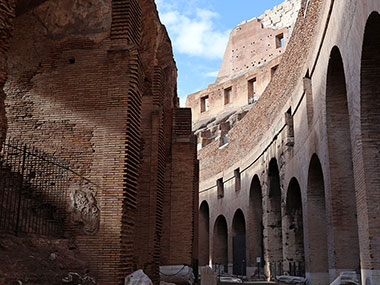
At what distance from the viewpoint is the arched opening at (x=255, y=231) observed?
21828 millimetres

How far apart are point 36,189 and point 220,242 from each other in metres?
22.8

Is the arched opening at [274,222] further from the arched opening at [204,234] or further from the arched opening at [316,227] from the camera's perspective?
the arched opening at [204,234]

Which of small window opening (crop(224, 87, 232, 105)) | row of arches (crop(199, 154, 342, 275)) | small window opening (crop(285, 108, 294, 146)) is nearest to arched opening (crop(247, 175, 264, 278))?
row of arches (crop(199, 154, 342, 275))

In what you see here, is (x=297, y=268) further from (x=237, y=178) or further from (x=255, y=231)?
(x=237, y=178)

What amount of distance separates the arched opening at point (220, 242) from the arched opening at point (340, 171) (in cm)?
1860

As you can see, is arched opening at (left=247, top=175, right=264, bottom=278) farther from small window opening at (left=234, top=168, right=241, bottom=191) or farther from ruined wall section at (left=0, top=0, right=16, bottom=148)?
ruined wall section at (left=0, top=0, right=16, bottom=148)

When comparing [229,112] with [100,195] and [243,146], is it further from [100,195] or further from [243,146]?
[100,195]

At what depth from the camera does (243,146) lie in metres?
23.9

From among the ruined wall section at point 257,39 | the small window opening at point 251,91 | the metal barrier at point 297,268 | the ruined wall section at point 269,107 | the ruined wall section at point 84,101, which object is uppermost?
the ruined wall section at point 257,39

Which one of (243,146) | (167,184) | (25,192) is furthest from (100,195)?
(243,146)

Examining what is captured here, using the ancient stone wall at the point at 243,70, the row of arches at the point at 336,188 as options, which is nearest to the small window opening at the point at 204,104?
the ancient stone wall at the point at 243,70

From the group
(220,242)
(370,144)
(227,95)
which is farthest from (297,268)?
(227,95)

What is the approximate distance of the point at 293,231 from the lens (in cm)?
1592

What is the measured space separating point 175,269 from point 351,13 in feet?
25.5
